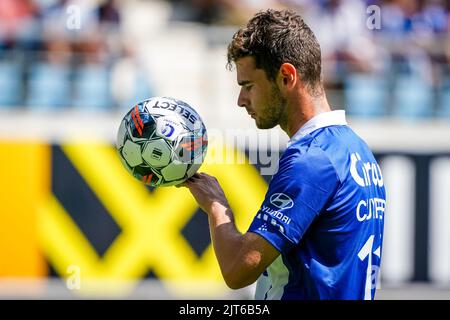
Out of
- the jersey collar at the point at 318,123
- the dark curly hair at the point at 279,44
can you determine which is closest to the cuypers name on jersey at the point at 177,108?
the dark curly hair at the point at 279,44

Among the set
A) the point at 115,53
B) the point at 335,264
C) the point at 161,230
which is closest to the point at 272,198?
the point at 335,264

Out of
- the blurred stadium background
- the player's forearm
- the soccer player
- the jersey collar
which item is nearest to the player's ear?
the soccer player

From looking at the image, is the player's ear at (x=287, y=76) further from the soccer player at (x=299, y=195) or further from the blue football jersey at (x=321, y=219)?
the blue football jersey at (x=321, y=219)

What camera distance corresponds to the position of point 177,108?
457 cm

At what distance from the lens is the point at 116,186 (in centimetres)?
984

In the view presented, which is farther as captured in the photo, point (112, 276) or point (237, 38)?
point (112, 276)

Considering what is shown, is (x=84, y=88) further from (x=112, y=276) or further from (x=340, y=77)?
(x=340, y=77)

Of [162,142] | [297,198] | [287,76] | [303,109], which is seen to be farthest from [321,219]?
[162,142]

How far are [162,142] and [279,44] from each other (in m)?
0.81

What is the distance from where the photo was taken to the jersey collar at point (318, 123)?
4125 mm

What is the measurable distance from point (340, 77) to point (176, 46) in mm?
2097

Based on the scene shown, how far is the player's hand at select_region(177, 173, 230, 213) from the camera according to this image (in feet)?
13.7

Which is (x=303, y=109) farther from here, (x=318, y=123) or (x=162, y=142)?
(x=162, y=142)

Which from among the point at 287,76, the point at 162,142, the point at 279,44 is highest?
the point at 279,44
